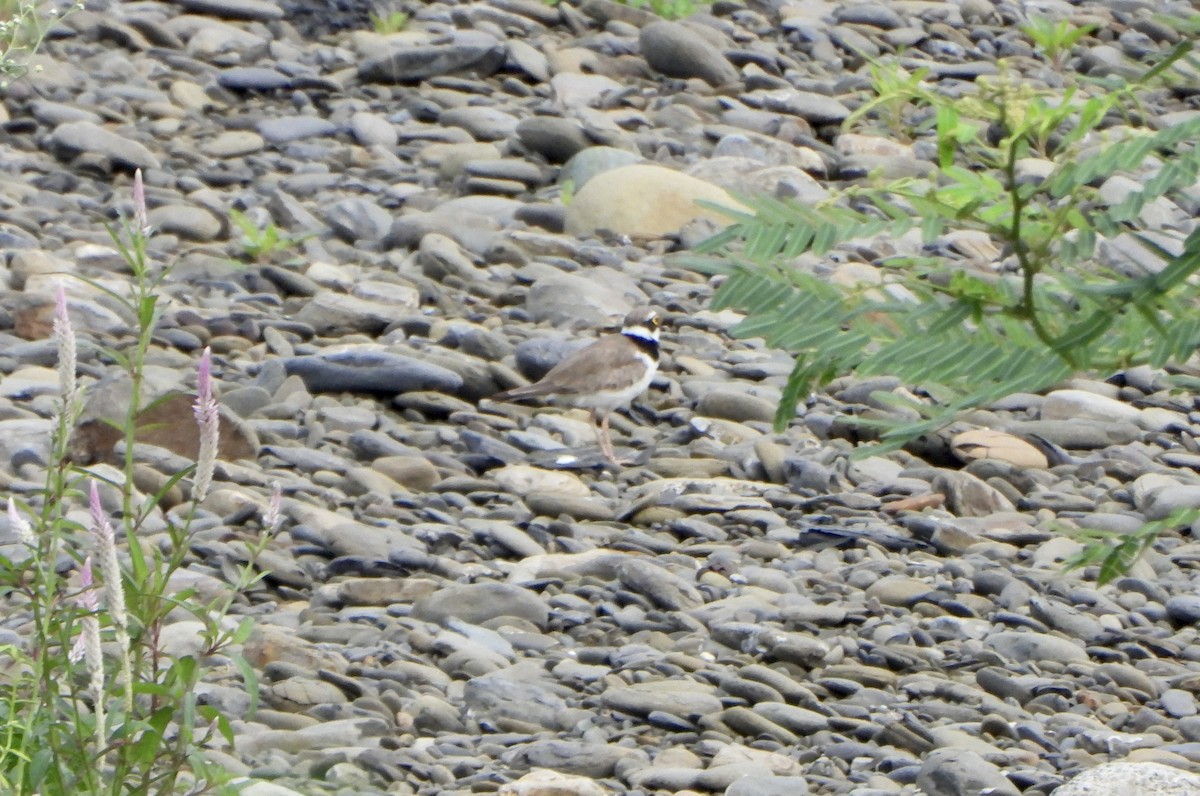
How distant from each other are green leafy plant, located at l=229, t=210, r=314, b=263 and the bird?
6.06 feet

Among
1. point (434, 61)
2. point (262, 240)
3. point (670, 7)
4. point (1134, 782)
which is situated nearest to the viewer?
point (1134, 782)

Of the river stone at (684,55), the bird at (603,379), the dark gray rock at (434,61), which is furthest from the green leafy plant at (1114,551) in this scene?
the river stone at (684,55)

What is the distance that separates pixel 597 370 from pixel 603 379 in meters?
0.05

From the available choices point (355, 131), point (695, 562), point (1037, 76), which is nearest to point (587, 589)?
point (695, 562)

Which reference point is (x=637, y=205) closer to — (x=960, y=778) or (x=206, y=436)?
(x=960, y=778)

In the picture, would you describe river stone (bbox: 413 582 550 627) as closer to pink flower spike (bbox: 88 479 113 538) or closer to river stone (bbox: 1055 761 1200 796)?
river stone (bbox: 1055 761 1200 796)

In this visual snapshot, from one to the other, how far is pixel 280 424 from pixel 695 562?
1.80m

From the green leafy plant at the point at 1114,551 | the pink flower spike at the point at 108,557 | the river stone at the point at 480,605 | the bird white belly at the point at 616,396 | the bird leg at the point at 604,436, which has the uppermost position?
the green leafy plant at the point at 1114,551

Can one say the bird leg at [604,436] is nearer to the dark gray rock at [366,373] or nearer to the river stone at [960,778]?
the dark gray rock at [366,373]

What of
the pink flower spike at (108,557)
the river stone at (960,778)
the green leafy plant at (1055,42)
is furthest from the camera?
the green leafy plant at (1055,42)

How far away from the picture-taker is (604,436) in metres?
7.32

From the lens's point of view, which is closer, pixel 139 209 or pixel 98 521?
pixel 98 521

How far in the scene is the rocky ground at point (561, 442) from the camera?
4.53 metres

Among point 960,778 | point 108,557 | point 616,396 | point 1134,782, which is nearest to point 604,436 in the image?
point 616,396
